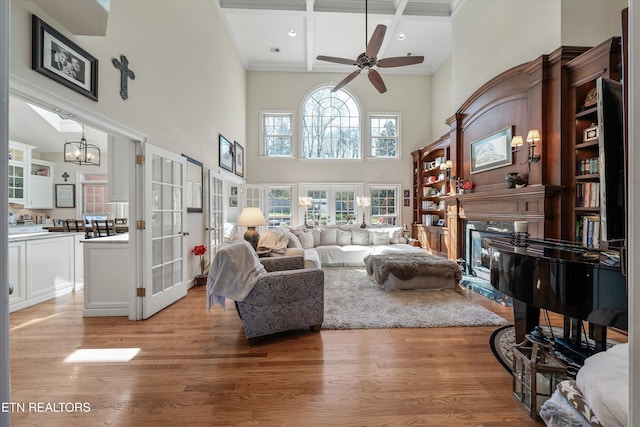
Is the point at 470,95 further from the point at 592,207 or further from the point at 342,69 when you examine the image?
the point at 342,69

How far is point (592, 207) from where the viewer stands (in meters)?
2.96

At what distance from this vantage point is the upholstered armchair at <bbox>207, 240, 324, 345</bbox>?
2381 millimetres

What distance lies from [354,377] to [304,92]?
727 cm

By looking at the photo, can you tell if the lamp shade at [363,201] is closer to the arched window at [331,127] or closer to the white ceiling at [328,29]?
the arched window at [331,127]

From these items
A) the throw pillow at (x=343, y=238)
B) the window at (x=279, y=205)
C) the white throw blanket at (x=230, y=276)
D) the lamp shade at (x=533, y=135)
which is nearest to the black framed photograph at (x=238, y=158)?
the window at (x=279, y=205)

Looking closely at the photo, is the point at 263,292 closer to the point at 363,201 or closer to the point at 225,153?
the point at 225,153

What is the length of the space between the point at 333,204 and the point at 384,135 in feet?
8.11

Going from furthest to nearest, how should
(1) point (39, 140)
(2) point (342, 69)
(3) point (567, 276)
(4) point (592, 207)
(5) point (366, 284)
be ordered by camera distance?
(2) point (342, 69) < (1) point (39, 140) < (5) point (366, 284) < (4) point (592, 207) < (3) point (567, 276)

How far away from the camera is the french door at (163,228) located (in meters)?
3.03

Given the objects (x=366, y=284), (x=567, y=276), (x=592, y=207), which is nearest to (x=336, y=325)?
(x=366, y=284)

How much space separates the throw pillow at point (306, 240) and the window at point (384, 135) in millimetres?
3269

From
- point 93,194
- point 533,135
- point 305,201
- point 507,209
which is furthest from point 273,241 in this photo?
point 93,194

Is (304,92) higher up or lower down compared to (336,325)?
higher up

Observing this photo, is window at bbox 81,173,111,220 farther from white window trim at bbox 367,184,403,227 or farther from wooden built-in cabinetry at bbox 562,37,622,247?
wooden built-in cabinetry at bbox 562,37,622,247
